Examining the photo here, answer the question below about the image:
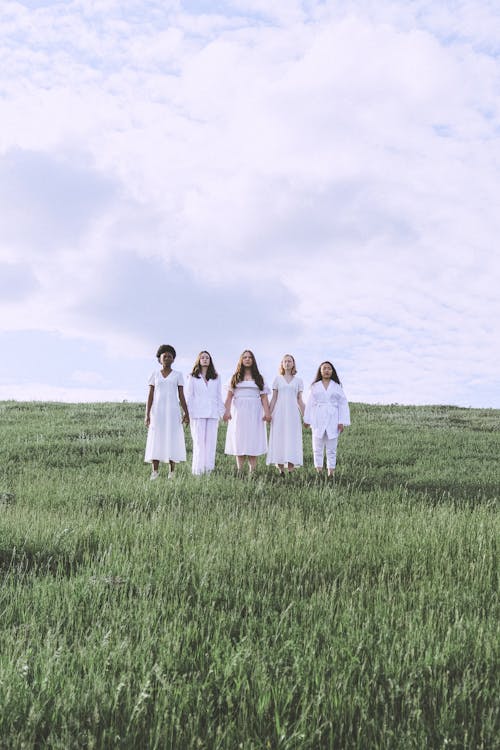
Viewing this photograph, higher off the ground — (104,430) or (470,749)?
(104,430)

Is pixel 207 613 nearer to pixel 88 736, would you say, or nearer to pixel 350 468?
pixel 88 736

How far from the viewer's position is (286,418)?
14695mm

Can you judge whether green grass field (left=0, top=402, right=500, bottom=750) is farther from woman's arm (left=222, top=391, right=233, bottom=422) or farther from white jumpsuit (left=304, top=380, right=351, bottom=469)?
woman's arm (left=222, top=391, right=233, bottom=422)

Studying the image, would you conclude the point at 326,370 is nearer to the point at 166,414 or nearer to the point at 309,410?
the point at 309,410

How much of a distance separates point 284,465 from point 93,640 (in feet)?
37.2

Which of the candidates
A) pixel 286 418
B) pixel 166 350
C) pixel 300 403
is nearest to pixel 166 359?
pixel 166 350

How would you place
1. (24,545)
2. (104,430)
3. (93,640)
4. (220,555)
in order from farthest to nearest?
(104,430), (24,545), (220,555), (93,640)

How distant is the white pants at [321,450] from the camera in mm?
14344

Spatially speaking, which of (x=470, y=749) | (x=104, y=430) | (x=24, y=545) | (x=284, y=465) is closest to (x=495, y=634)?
(x=470, y=749)

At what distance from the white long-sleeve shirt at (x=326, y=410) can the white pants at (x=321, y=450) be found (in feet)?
0.49

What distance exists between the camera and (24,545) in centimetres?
687

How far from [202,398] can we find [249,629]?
32.2 feet

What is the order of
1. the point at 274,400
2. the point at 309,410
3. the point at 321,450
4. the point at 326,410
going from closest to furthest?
the point at 326,410
the point at 309,410
the point at 321,450
the point at 274,400

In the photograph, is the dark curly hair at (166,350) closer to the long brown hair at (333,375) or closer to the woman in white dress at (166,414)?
the woman in white dress at (166,414)
